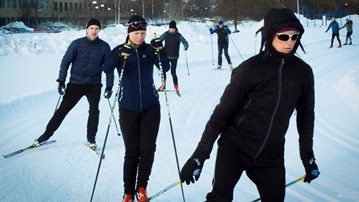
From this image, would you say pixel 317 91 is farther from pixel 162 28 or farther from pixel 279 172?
pixel 162 28

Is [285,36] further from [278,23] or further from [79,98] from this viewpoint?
[79,98]

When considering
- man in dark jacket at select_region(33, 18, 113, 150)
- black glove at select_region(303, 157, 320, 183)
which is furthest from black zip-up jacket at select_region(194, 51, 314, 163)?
man in dark jacket at select_region(33, 18, 113, 150)

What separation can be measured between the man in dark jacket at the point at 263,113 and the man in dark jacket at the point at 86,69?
3071 mm

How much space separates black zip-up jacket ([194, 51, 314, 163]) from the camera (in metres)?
2.43

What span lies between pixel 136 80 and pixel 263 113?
1.67m

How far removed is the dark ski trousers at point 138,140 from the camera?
149 inches

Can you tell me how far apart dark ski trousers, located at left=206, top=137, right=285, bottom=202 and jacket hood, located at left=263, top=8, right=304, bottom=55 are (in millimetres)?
741

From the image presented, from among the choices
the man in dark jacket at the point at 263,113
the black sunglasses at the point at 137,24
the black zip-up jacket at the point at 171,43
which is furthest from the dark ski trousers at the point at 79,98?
the black zip-up jacket at the point at 171,43

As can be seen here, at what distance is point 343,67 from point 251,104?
12.5 m

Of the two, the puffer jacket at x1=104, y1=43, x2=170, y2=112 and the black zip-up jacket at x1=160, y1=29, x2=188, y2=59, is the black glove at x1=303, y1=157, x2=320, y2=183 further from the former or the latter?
the black zip-up jacket at x1=160, y1=29, x2=188, y2=59

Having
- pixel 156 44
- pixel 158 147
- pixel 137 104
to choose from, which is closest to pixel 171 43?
pixel 158 147

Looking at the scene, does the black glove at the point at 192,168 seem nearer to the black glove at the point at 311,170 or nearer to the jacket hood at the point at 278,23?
the black glove at the point at 311,170

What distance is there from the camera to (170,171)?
4.93 meters

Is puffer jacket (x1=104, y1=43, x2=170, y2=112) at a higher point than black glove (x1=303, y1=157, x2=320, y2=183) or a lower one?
higher
